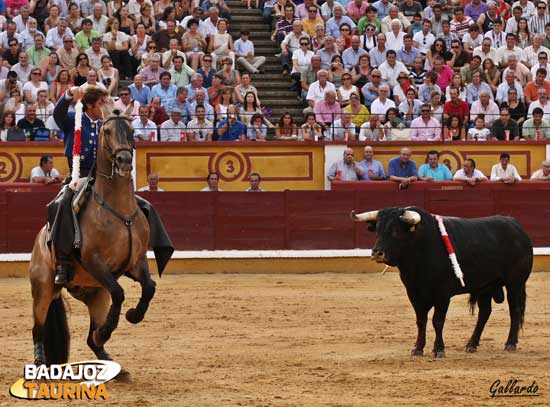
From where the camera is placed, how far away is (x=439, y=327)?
360 inches

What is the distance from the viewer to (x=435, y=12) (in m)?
19.3

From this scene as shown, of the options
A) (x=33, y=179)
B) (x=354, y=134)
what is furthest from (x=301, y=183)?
(x=33, y=179)

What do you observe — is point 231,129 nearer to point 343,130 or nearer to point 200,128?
point 200,128

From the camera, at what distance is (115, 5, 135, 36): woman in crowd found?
17.5 metres

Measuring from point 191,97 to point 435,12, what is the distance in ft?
14.9

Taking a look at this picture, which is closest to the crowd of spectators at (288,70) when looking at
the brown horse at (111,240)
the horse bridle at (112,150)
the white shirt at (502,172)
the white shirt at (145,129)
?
the white shirt at (145,129)

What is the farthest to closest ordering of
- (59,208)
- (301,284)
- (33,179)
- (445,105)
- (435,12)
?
(435,12) < (445,105) < (33,179) < (301,284) < (59,208)

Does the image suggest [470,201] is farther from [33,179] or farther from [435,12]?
[33,179]

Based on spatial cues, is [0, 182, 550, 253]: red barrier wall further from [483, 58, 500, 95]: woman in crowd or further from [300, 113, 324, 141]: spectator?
[483, 58, 500, 95]: woman in crowd

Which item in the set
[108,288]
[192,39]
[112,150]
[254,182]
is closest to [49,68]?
[192,39]

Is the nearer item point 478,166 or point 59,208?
point 59,208

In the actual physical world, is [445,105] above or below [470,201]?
above

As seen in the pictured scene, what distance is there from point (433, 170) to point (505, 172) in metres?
0.97

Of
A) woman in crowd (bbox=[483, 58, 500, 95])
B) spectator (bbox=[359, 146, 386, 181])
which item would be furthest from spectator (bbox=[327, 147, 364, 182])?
woman in crowd (bbox=[483, 58, 500, 95])
